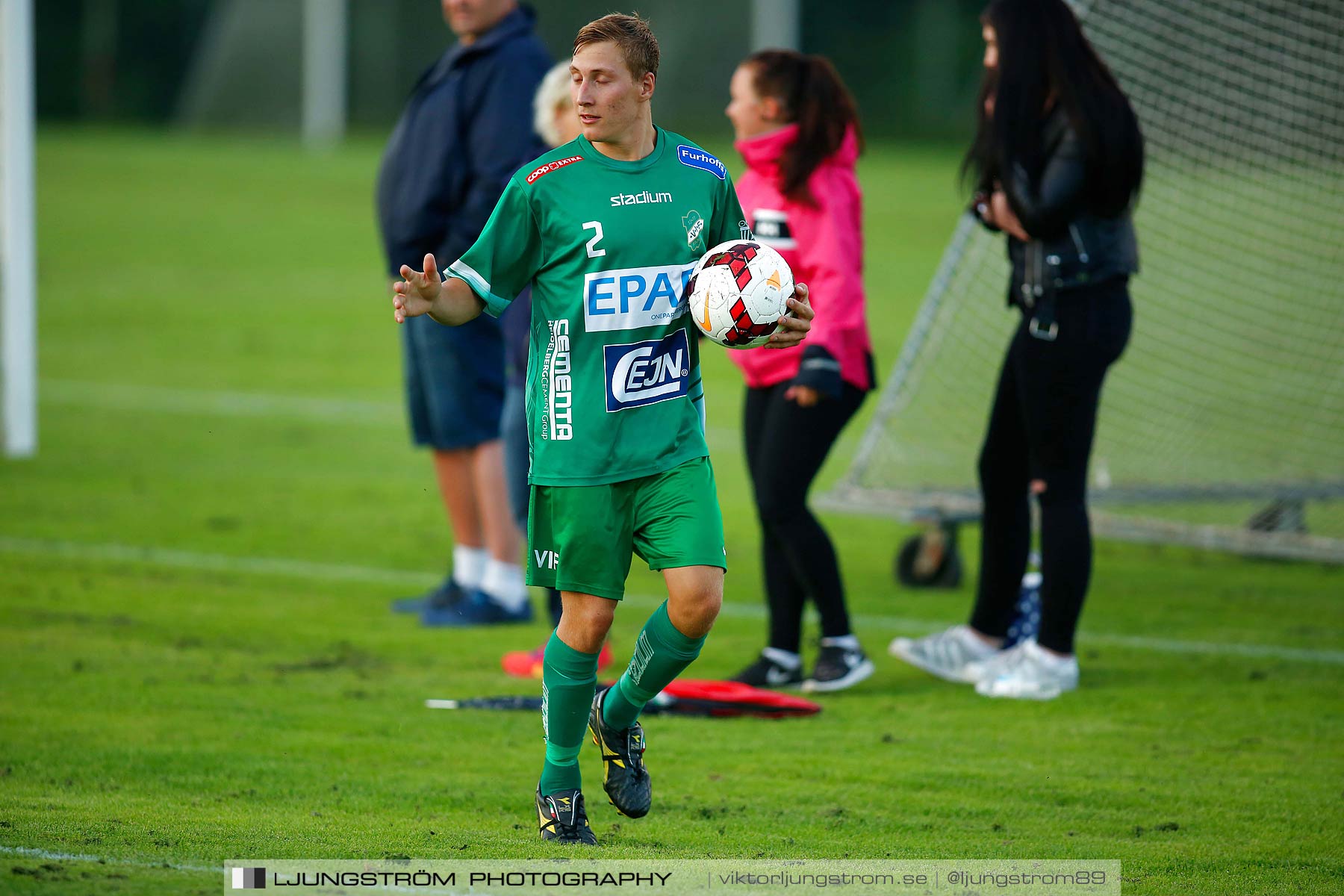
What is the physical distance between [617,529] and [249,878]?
1.28 metres

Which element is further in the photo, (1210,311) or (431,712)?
(1210,311)

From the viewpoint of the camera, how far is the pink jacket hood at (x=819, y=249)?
6066mm

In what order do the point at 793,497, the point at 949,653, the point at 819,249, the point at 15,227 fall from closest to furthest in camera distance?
the point at 819,249 < the point at 793,497 < the point at 949,653 < the point at 15,227

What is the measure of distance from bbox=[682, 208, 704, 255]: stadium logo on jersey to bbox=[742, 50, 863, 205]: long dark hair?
166 cm

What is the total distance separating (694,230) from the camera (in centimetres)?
446

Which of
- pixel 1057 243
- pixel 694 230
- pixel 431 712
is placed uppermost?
pixel 694 230

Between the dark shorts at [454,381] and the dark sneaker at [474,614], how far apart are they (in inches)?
27.9

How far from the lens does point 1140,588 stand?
8273mm

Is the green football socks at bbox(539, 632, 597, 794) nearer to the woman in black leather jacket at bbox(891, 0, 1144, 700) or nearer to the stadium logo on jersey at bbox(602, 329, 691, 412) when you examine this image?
the stadium logo on jersey at bbox(602, 329, 691, 412)

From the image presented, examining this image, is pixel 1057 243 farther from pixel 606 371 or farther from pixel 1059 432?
pixel 606 371

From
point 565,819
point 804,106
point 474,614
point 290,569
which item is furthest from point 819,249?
point 290,569

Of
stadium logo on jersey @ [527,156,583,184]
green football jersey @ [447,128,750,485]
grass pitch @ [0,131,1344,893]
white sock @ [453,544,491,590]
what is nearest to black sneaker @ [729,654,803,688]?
grass pitch @ [0,131,1344,893]

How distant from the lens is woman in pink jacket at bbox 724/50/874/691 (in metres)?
6.09

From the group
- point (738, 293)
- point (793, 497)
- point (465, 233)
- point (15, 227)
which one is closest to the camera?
point (738, 293)
